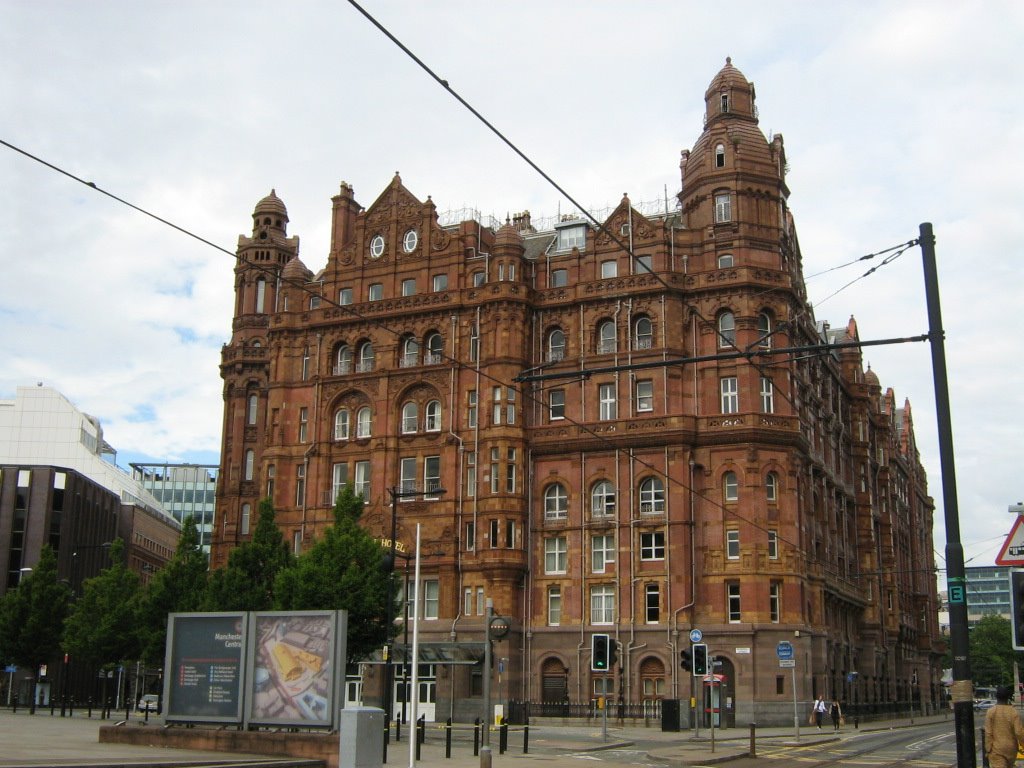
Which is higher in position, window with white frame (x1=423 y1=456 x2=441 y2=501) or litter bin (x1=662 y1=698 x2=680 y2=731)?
window with white frame (x1=423 y1=456 x2=441 y2=501)

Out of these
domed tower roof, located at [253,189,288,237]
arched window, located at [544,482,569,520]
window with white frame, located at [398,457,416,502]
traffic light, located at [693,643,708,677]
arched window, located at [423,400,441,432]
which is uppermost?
domed tower roof, located at [253,189,288,237]

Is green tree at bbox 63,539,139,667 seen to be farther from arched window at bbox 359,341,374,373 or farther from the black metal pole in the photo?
the black metal pole

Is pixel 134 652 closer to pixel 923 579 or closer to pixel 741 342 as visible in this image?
pixel 741 342

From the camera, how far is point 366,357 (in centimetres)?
7144

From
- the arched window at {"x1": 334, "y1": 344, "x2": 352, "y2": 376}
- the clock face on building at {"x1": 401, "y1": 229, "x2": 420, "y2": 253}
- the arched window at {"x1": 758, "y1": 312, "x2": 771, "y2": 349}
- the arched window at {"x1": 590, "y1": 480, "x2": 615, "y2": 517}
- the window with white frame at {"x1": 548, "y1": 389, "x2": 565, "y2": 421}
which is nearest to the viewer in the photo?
the arched window at {"x1": 758, "y1": 312, "x2": 771, "y2": 349}

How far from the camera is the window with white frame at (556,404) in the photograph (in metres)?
66.4

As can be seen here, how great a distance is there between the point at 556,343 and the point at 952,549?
49379 mm

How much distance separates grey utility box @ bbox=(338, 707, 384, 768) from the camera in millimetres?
23781

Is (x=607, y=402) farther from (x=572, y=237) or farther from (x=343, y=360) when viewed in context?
(x=343, y=360)

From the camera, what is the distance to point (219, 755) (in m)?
27.6

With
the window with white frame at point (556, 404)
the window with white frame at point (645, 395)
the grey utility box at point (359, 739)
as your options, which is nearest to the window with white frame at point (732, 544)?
the window with white frame at point (645, 395)

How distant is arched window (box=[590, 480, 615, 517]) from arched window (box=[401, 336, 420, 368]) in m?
13.5

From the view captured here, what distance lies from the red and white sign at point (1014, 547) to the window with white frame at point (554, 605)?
49072 millimetres

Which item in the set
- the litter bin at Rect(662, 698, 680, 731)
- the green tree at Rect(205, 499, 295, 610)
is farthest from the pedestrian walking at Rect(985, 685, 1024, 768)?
the green tree at Rect(205, 499, 295, 610)
